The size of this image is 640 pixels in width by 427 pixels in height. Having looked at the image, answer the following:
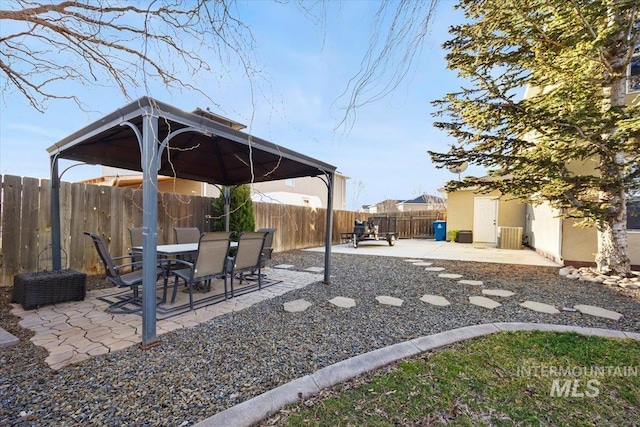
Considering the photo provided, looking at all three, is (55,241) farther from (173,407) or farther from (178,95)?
(173,407)

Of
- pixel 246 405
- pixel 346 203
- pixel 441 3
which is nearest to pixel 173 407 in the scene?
pixel 246 405

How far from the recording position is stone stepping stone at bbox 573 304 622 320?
3439 millimetres

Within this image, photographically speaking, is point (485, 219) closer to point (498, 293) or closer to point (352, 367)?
point (498, 293)

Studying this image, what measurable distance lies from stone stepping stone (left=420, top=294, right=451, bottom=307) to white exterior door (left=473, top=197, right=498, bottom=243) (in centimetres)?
1049

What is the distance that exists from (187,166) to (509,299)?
6.11 m

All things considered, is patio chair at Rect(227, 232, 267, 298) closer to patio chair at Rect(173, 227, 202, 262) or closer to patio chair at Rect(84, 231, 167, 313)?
patio chair at Rect(84, 231, 167, 313)

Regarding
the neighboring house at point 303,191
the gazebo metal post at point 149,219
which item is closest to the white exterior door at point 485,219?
the neighboring house at point 303,191

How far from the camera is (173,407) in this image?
1732mm

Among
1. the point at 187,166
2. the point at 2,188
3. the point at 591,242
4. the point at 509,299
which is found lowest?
the point at 509,299

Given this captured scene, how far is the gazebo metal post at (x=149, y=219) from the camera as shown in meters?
2.52

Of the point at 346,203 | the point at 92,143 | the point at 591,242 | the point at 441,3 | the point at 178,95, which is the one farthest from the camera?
the point at 346,203

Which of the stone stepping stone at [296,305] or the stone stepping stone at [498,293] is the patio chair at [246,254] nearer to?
the stone stepping stone at [296,305]

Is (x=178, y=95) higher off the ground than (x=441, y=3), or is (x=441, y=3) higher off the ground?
(x=441, y=3)

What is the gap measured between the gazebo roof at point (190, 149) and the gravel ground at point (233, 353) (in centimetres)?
160
